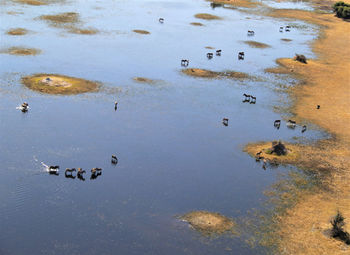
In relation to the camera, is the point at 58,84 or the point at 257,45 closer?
the point at 58,84

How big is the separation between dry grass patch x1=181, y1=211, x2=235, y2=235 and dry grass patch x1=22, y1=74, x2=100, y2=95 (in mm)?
29274

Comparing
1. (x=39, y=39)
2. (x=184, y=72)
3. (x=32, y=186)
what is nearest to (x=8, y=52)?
(x=39, y=39)

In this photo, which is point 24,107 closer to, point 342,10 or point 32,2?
point 32,2

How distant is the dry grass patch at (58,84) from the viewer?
60125 mm

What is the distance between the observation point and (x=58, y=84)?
61.7m

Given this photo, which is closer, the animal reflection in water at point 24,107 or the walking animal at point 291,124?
the animal reflection in water at point 24,107

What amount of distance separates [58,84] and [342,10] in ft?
283

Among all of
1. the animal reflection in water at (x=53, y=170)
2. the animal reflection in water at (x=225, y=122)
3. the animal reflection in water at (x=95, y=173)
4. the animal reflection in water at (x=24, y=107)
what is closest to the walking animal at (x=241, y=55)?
the animal reflection in water at (x=225, y=122)

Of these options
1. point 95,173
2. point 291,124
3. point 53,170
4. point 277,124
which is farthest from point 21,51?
point 291,124

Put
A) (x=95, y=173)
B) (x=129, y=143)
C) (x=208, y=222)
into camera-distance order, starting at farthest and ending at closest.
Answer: (x=129, y=143) → (x=95, y=173) → (x=208, y=222)

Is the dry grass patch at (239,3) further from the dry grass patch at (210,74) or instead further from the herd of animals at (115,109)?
the dry grass patch at (210,74)

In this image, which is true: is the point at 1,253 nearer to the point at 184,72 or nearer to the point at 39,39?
the point at 184,72

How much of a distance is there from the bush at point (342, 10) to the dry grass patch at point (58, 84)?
266ft

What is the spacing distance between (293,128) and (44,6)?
73389 mm
